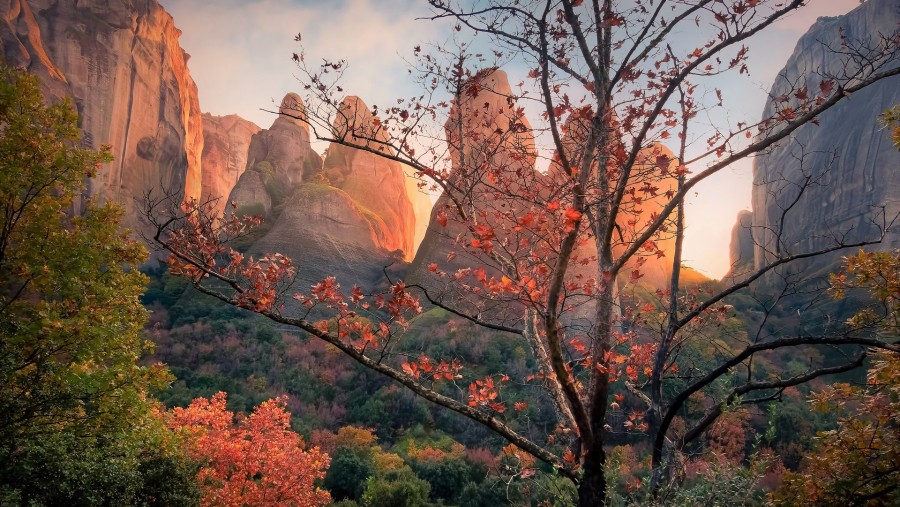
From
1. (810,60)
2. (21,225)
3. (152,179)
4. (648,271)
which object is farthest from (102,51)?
(810,60)

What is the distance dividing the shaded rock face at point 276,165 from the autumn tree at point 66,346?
132 ft

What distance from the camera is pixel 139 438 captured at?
24.8 ft

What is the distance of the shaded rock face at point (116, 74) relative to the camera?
34.4 meters

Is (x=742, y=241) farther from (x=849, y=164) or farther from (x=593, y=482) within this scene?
(x=593, y=482)

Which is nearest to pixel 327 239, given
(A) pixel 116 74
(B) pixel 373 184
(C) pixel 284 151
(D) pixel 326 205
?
(D) pixel 326 205

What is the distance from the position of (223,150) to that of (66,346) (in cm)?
7423

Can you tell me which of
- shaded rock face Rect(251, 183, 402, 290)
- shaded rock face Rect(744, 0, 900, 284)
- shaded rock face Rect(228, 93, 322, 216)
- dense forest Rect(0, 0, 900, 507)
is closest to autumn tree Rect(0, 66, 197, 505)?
dense forest Rect(0, 0, 900, 507)

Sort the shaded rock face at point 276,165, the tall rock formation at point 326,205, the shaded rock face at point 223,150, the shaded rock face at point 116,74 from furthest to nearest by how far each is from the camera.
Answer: the shaded rock face at point 223,150 → the shaded rock face at point 276,165 → the tall rock formation at point 326,205 → the shaded rock face at point 116,74

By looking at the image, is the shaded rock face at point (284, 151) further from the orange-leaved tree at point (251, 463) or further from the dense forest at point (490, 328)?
the orange-leaved tree at point (251, 463)

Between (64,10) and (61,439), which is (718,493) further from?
(64,10)

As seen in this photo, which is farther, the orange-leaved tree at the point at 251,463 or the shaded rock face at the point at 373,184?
the shaded rock face at the point at 373,184

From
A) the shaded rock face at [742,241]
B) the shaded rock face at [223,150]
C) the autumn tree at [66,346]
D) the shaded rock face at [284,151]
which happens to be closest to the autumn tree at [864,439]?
the autumn tree at [66,346]

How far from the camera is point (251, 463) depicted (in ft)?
37.3

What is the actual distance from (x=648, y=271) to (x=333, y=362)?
2671 cm
